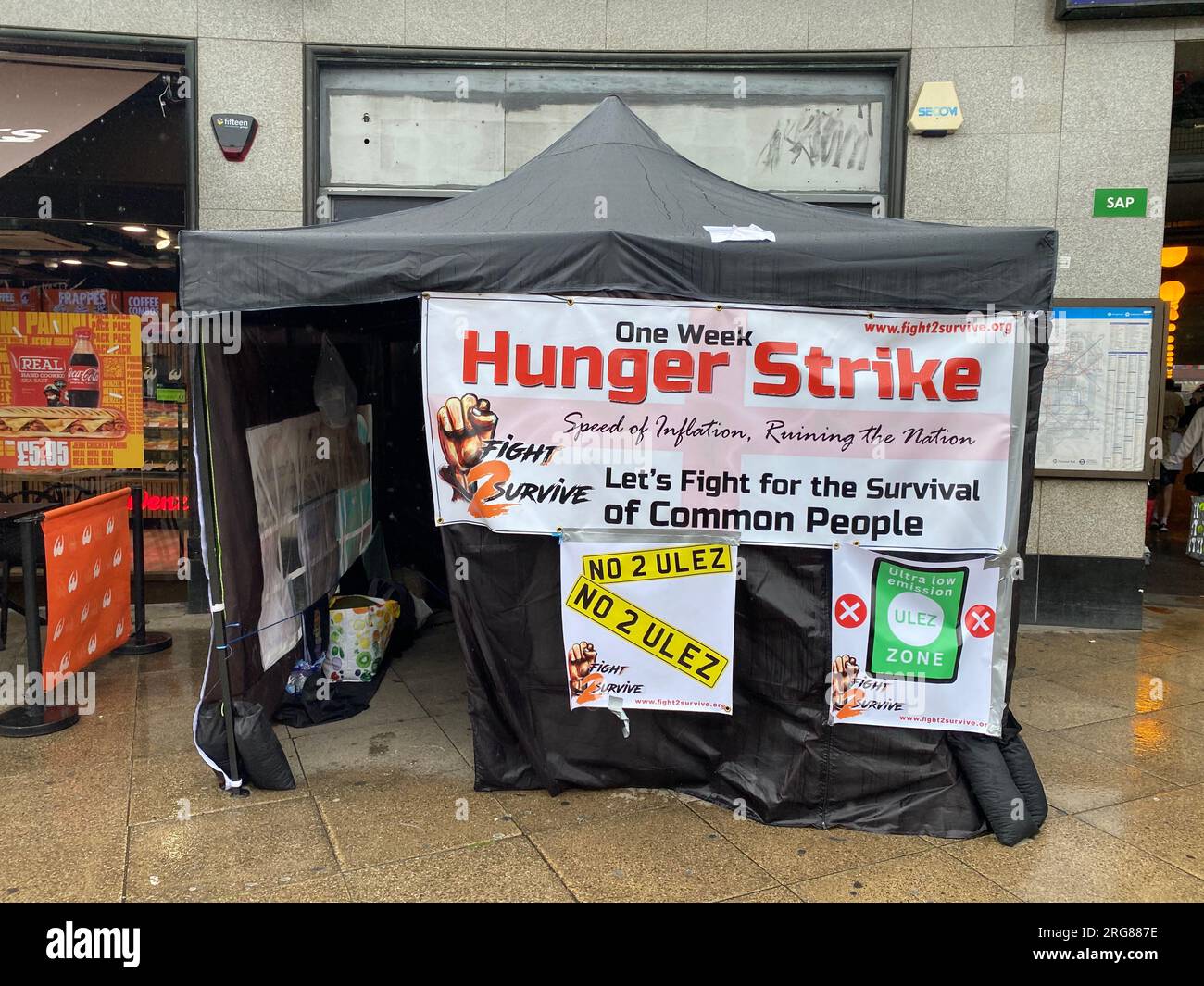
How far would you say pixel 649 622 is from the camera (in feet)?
13.6

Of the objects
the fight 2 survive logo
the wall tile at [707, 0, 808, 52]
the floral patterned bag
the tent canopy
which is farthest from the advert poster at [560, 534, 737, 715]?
the wall tile at [707, 0, 808, 52]

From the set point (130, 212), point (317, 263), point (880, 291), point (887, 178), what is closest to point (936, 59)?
point (887, 178)

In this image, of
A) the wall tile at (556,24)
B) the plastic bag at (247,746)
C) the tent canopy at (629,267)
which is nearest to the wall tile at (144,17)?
the wall tile at (556,24)

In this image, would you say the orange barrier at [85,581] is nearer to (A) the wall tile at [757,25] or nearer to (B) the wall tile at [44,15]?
(B) the wall tile at [44,15]

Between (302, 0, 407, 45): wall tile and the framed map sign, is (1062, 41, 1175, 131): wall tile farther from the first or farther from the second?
(302, 0, 407, 45): wall tile

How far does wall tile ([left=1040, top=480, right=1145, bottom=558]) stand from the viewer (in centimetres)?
736

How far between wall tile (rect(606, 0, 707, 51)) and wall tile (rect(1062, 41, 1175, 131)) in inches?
111

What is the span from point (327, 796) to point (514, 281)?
242 cm

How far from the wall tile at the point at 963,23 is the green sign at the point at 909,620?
16.9ft

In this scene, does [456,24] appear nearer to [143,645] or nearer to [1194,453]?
[143,645]

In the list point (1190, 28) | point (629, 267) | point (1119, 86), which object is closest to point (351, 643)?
point (629, 267)

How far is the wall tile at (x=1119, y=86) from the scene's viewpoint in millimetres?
7152

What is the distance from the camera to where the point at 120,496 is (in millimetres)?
6012

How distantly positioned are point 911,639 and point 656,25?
551cm
